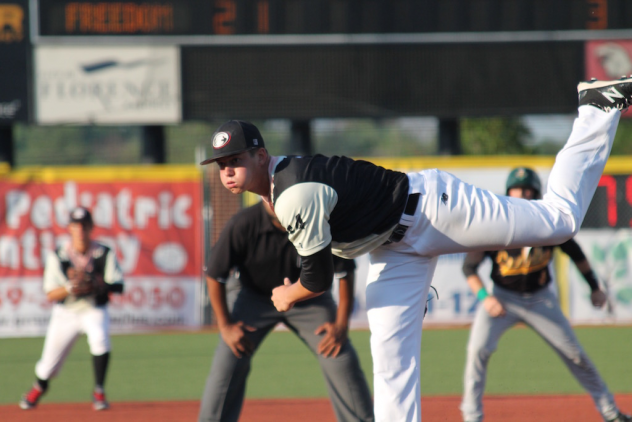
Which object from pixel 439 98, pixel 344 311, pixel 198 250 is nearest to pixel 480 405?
pixel 344 311

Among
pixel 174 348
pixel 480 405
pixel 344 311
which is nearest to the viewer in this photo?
pixel 344 311

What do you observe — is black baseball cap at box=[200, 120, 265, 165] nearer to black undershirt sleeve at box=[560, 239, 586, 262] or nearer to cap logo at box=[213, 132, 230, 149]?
cap logo at box=[213, 132, 230, 149]

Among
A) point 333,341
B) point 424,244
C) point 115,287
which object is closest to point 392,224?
point 424,244

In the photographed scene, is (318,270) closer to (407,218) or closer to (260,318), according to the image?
(407,218)

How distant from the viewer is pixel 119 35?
11922 mm

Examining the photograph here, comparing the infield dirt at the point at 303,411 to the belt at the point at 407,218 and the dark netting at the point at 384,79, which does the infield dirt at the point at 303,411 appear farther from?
the dark netting at the point at 384,79

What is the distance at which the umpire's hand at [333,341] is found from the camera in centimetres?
493

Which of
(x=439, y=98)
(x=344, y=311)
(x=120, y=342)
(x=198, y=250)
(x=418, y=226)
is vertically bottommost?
(x=120, y=342)

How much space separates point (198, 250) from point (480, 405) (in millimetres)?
8249

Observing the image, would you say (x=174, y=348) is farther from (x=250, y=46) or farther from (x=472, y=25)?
(x=472, y=25)

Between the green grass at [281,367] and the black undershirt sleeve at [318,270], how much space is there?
4011 mm

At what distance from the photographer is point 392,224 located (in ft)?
13.0

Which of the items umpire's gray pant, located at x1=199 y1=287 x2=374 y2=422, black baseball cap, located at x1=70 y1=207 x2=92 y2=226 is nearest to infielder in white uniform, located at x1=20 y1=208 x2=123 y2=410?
black baseball cap, located at x1=70 y1=207 x2=92 y2=226

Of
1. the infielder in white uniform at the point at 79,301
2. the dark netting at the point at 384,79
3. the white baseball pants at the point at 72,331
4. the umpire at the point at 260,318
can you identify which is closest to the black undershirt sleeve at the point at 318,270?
the umpire at the point at 260,318
